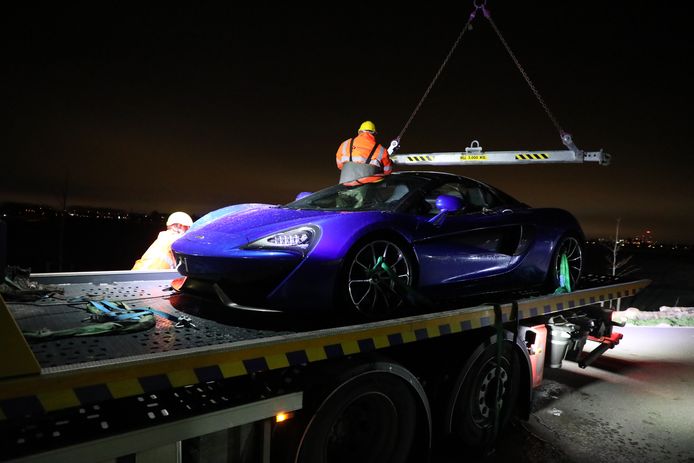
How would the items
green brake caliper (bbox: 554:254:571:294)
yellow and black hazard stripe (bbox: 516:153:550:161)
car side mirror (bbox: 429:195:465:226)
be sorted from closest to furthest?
car side mirror (bbox: 429:195:465:226) < green brake caliper (bbox: 554:254:571:294) < yellow and black hazard stripe (bbox: 516:153:550:161)

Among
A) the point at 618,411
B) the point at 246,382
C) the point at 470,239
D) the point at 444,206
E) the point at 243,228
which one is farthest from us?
the point at 618,411

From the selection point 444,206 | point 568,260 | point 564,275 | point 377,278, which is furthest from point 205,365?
point 568,260

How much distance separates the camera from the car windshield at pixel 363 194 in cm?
398

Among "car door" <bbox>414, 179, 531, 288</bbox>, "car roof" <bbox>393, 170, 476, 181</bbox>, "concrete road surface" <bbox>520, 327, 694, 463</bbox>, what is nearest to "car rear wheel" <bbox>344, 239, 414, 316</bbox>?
"car door" <bbox>414, 179, 531, 288</bbox>

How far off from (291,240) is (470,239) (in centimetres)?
165

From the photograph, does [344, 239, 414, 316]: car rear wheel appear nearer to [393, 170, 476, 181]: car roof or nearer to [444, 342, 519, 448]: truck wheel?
[444, 342, 519, 448]: truck wheel

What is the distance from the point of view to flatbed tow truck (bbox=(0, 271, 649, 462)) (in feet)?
6.13

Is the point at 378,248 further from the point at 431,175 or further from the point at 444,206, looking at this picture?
the point at 431,175

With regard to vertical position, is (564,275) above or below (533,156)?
below

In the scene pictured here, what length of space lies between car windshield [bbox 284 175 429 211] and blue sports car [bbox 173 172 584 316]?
0.01 metres

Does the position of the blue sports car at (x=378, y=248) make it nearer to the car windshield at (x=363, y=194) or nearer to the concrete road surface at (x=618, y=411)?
the car windshield at (x=363, y=194)

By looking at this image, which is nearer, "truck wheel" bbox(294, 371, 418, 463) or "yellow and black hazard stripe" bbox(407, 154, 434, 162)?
"truck wheel" bbox(294, 371, 418, 463)

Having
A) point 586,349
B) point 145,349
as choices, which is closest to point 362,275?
point 145,349

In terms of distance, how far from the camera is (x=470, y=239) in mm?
3877
